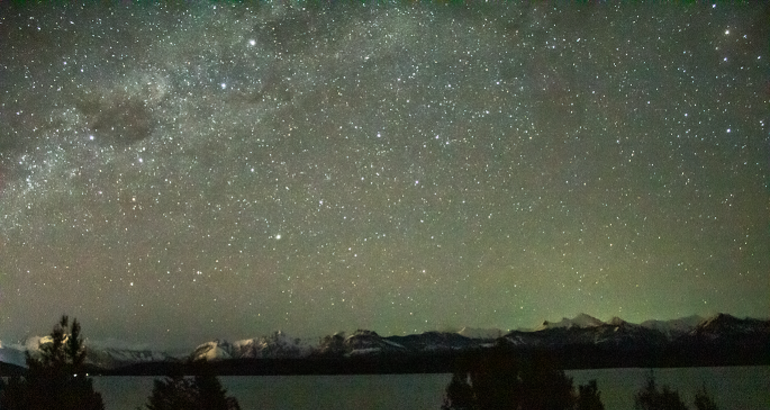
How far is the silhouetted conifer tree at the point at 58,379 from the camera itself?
1312 cm

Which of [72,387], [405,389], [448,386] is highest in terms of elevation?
[72,387]

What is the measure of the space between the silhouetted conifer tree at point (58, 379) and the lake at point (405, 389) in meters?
27.4

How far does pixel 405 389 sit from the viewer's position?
260 feet

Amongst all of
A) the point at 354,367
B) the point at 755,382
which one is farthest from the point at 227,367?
the point at 755,382

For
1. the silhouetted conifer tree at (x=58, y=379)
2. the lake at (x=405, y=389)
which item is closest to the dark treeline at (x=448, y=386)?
the silhouetted conifer tree at (x=58, y=379)

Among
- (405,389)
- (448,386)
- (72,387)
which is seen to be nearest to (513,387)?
(448,386)

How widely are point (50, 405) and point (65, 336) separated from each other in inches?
61.6

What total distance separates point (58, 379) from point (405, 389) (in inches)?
2759

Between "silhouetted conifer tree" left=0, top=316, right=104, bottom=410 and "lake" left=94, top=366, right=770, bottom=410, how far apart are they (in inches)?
1080

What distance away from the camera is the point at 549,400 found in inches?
682

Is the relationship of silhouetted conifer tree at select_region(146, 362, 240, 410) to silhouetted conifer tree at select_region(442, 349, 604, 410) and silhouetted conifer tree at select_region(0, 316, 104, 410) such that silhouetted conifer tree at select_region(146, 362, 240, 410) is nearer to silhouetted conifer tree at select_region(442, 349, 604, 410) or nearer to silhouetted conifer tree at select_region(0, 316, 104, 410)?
silhouetted conifer tree at select_region(0, 316, 104, 410)

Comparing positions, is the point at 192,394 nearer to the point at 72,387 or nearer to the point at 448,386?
the point at 72,387

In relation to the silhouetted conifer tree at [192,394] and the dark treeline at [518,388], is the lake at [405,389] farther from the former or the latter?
the silhouetted conifer tree at [192,394]

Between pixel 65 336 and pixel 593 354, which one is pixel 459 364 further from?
pixel 593 354
